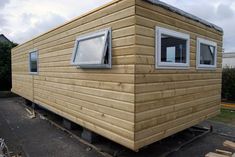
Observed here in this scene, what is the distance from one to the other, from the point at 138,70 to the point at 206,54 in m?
2.41

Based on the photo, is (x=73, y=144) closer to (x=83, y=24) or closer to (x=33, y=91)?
(x=83, y=24)

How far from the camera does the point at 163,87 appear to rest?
11.0ft

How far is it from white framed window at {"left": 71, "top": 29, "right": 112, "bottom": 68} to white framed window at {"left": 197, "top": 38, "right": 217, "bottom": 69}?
1.99 meters

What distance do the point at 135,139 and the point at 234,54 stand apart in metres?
12.7

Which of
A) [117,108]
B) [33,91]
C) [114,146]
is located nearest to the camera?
[117,108]

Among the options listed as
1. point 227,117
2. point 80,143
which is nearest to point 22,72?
point 80,143

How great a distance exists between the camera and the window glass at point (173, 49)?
11.0ft

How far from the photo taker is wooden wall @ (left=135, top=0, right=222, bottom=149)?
2.93 meters

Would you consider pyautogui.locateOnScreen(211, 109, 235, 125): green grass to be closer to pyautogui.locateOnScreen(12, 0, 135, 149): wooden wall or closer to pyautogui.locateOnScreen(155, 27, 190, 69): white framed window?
pyautogui.locateOnScreen(155, 27, 190, 69): white framed window

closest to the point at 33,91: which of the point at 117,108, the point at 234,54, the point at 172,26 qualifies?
the point at 117,108

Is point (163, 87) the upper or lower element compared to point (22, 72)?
lower

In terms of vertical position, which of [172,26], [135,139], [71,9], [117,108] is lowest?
[135,139]

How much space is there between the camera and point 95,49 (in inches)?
137

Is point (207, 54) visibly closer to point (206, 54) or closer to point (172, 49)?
point (206, 54)
